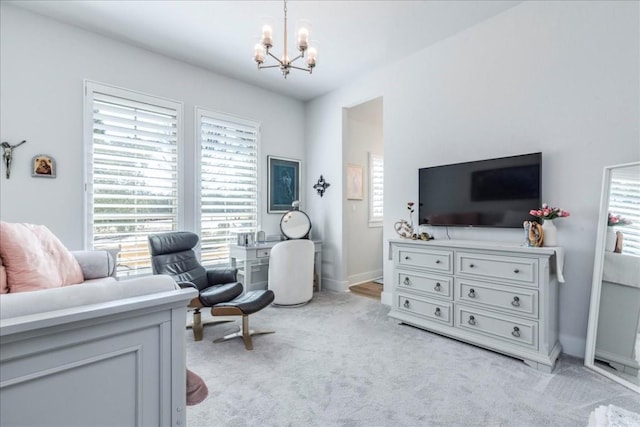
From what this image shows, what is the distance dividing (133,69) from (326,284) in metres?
3.74

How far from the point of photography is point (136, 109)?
10.9 feet

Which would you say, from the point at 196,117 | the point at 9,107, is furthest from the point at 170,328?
the point at 196,117

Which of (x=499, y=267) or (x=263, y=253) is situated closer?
(x=499, y=267)

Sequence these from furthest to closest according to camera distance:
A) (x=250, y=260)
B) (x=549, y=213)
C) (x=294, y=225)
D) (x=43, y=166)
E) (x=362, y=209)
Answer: (x=362, y=209) < (x=294, y=225) < (x=250, y=260) < (x=43, y=166) < (x=549, y=213)

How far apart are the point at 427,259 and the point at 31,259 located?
3063 mm

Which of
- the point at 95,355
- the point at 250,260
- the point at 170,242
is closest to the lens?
the point at 95,355

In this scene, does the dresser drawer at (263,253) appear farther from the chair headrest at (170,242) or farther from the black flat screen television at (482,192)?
the black flat screen television at (482,192)

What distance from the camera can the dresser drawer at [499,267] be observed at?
228cm

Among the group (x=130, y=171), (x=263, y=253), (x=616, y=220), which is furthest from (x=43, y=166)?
(x=616, y=220)

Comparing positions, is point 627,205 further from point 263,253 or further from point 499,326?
point 263,253

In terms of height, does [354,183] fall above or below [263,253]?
above

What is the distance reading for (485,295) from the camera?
253 centimetres

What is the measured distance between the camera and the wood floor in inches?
170

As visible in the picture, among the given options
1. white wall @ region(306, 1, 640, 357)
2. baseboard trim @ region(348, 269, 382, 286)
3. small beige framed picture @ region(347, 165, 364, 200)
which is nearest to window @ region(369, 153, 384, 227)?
small beige framed picture @ region(347, 165, 364, 200)
